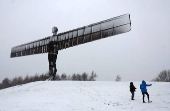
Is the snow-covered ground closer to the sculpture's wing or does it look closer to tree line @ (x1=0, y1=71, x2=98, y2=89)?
the sculpture's wing

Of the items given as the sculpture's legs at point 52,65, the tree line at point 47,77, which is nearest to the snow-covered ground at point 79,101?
the sculpture's legs at point 52,65

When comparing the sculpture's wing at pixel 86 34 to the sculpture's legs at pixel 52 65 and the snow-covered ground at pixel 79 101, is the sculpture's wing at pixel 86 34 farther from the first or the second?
the snow-covered ground at pixel 79 101

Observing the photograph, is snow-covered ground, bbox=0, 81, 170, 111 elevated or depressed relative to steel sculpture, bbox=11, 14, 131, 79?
depressed

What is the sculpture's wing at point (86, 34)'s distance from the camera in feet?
54.1

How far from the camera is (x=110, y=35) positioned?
16812mm

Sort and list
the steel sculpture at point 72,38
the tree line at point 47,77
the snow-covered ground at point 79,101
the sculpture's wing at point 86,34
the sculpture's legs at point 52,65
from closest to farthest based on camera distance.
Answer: the snow-covered ground at point 79,101 < the sculpture's wing at point 86,34 < the steel sculpture at point 72,38 < the sculpture's legs at point 52,65 < the tree line at point 47,77

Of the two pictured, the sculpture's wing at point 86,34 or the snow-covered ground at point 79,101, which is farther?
the sculpture's wing at point 86,34

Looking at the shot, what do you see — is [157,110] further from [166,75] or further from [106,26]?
[166,75]

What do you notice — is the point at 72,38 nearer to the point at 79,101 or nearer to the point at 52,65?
the point at 52,65

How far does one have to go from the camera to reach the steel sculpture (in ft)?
54.5

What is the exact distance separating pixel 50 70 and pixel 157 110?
15.4m

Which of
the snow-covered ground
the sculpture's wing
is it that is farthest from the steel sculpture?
the snow-covered ground

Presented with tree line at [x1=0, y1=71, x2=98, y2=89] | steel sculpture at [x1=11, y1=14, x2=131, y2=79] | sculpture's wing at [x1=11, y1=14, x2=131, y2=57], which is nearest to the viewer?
sculpture's wing at [x1=11, y1=14, x2=131, y2=57]

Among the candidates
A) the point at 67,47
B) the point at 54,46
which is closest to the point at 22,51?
the point at 54,46
